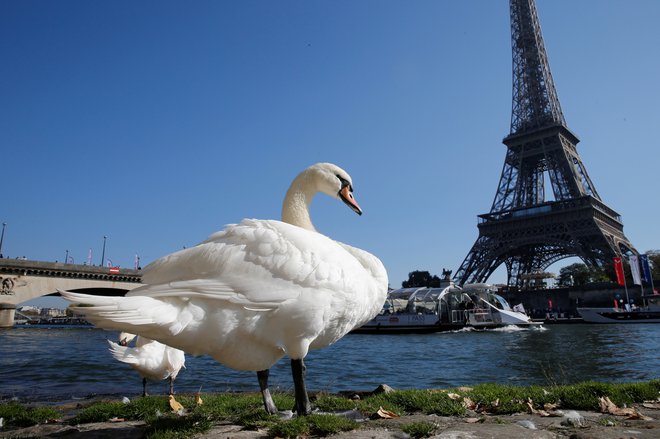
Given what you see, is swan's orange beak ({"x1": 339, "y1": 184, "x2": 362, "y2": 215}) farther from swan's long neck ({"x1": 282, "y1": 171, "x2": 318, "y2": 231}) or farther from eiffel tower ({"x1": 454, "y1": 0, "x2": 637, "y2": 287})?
eiffel tower ({"x1": 454, "y1": 0, "x2": 637, "y2": 287})

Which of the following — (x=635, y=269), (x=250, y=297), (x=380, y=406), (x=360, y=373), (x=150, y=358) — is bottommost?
(x=360, y=373)

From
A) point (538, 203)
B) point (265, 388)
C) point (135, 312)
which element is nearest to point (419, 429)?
point (265, 388)

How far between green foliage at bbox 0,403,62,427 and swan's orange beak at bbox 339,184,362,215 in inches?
148

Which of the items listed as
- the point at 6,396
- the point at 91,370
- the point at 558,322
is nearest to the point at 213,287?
the point at 6,396

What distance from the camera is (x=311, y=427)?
3.26 m

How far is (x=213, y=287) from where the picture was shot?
9.71ft

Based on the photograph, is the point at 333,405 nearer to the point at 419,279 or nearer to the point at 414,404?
Answer: the point at 414,404

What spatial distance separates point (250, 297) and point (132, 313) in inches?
28.1

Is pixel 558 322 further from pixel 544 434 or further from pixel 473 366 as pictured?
pixel 544 434

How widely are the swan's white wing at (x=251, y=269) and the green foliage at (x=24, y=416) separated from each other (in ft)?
9.06

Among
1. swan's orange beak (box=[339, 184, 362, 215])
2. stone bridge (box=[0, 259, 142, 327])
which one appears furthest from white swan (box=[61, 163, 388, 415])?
stone bridge (box=[0, 259, 142, 327])

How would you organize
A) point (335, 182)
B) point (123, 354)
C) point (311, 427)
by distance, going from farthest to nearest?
1. point (123, 354)
2. point (335, 182)
3. point (311, 427)

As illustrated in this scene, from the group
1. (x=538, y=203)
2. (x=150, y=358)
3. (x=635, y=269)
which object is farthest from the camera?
(x=538, y=203)

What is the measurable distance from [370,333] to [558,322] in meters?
22.6
